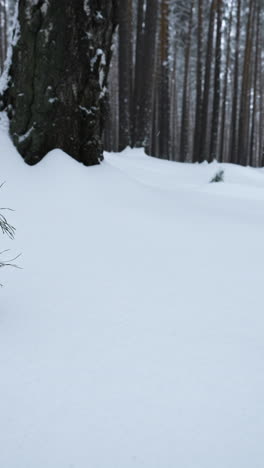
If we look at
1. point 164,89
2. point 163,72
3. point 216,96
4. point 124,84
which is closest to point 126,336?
point 124,84

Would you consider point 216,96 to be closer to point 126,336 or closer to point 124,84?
point 124,84

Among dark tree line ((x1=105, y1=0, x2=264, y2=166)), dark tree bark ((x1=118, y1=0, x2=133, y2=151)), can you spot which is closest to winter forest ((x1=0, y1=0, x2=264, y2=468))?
dark tree bark ((x1=118, y1=0, x2=133, y2=151))

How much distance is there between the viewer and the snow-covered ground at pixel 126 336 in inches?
49.8

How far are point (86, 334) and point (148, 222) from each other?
193cm

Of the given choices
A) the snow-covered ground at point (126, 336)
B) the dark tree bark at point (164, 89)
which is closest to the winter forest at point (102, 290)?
the snow-covered ground at point (126, 336)

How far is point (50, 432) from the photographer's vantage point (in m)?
1.29

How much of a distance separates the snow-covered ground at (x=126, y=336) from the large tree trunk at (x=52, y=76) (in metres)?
0.71

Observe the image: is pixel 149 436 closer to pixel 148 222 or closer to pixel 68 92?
pixel 148 222

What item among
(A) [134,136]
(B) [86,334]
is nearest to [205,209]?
(B) [86,334]

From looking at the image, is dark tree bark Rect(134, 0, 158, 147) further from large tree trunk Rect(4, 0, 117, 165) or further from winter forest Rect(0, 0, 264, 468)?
large tree trunk Rect(4, 0, 117, 165)

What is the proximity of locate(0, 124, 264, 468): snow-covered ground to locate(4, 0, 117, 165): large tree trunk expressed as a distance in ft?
2.34

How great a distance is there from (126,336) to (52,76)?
3.47 m

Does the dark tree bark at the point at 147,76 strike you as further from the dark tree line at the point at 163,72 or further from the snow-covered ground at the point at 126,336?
the snow-covered ground at the point at 126,336

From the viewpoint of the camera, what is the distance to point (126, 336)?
1.91 m
